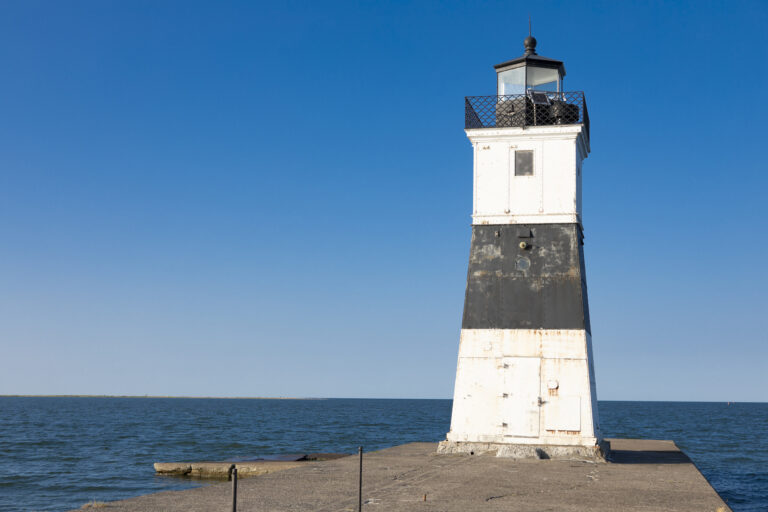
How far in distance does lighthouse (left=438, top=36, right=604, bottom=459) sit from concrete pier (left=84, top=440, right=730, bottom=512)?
3.17ft

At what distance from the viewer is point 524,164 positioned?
61.4 ft

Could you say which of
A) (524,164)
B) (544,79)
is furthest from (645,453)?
(544,79)

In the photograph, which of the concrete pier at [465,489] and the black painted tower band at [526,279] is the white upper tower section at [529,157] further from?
the concrete pier at [465,489]

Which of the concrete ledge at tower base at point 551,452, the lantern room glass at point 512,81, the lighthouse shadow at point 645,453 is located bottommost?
the lighthouse shadow at point 645,453

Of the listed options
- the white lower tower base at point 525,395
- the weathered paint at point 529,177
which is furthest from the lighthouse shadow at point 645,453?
the weathered paint at point 529,177

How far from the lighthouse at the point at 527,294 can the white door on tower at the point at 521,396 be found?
0.08 ft

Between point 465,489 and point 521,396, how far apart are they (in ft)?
18.8

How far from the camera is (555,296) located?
58.7 ft

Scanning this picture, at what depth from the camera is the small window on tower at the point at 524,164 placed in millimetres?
18641

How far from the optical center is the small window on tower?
61.2ft

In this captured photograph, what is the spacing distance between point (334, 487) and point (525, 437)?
632 cm

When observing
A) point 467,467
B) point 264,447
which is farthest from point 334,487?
point 264,447

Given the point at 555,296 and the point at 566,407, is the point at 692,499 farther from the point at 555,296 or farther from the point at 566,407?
the point at 555,296

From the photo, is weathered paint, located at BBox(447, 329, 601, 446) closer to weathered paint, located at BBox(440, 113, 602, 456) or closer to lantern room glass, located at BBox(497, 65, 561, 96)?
weathered paint, located at BBox(440, 113, 602, 456)
